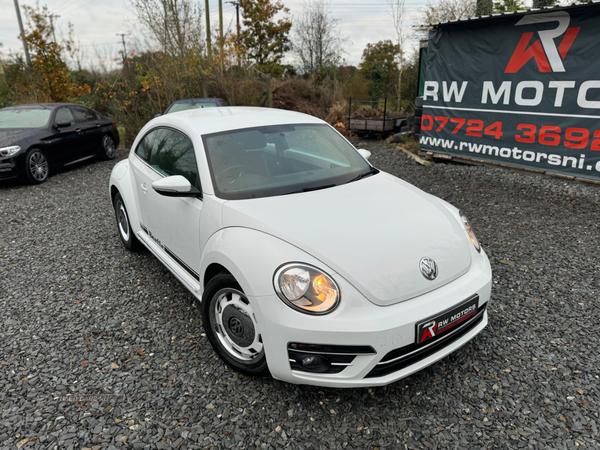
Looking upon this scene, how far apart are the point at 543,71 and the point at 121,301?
6832 mm

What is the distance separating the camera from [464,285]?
249cm

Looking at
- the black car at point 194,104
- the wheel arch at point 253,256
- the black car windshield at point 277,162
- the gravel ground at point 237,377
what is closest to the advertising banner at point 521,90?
the gravel ground at point 237,377

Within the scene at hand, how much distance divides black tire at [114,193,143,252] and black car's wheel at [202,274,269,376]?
A: 7.26 ft

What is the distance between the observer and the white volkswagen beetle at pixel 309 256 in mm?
2207

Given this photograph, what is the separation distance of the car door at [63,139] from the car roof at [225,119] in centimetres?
613

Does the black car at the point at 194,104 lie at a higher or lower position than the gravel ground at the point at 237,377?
higher

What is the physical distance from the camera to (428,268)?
7.87 feet

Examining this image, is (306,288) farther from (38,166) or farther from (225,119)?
(38,166)

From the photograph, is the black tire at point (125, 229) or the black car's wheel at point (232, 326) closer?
the black car's wheel at point (232, 326)

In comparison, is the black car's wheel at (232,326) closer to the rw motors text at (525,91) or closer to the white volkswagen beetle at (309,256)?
the white volkswagen beetle at (309,256)

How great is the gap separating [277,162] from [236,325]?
1.31 meters

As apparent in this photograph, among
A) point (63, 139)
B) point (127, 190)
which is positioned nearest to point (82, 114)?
point (63, 139)

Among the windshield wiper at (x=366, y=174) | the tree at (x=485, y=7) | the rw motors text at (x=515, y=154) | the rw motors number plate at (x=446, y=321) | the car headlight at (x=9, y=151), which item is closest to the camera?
the rw motors number plate at (x=446, y=321)

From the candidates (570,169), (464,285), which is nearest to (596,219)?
(570,169)
